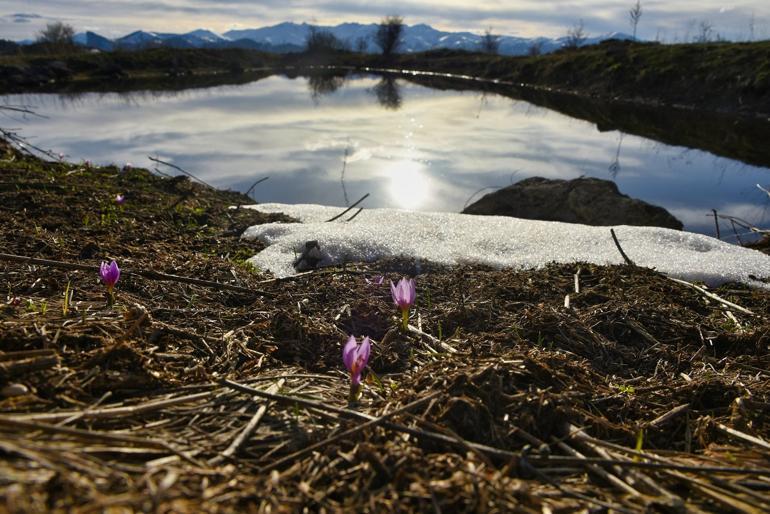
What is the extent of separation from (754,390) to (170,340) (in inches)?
82.8

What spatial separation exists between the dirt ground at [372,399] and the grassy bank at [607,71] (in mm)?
23158

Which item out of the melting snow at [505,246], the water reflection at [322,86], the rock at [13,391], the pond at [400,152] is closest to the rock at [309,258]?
the melting snow at [505,246]

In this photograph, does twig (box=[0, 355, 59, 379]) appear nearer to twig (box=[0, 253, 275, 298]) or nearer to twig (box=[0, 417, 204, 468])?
twig (box=[0, 417, 204, 468])

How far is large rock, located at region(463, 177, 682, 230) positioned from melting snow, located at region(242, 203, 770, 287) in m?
2.18

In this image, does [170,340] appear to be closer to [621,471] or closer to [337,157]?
[621,471]

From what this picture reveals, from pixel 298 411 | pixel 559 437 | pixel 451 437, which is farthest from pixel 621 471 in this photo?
pixel 298 411

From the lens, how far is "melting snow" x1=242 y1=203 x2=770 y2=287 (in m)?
3.59

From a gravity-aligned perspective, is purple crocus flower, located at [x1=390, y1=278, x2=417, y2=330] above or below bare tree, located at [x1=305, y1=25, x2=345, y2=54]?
below

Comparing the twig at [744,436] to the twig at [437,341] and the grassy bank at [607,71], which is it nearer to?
the twig at [437,341]

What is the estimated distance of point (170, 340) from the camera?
1.85m

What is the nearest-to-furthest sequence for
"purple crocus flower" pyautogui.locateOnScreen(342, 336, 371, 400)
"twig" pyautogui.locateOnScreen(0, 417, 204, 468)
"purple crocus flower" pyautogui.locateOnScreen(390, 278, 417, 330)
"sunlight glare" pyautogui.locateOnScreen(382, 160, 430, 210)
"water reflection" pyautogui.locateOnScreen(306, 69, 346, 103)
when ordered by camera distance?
"twig" pyautogui.locateOnScreen(0, 417, 204, 468), "purple crocus flower" pyautogui.locateOnScreen(342, 336, 371, 400), "purple crocus flower" pyautogui.locateOnScreen(390, 278, 417, 330), "sunlight glare" pyautogui.locateOnScreen(382, 160, 430, 210), "water reflection" pyautogui.locateOnScreen(306, 69, 346, 103)

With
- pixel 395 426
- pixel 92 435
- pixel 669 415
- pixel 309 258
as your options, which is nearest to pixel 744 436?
pixel 669 415

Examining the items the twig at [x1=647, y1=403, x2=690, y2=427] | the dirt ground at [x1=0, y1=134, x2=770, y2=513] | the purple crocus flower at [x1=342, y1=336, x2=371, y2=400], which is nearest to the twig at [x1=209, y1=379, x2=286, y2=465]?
the dirt ground at [x1=0, y1=134, x2=770, y2=513]

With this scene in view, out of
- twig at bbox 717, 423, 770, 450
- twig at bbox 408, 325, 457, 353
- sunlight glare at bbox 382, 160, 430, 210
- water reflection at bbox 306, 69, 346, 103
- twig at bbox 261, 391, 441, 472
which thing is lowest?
sunlight glare at bbox 382, 160, 430, 210
